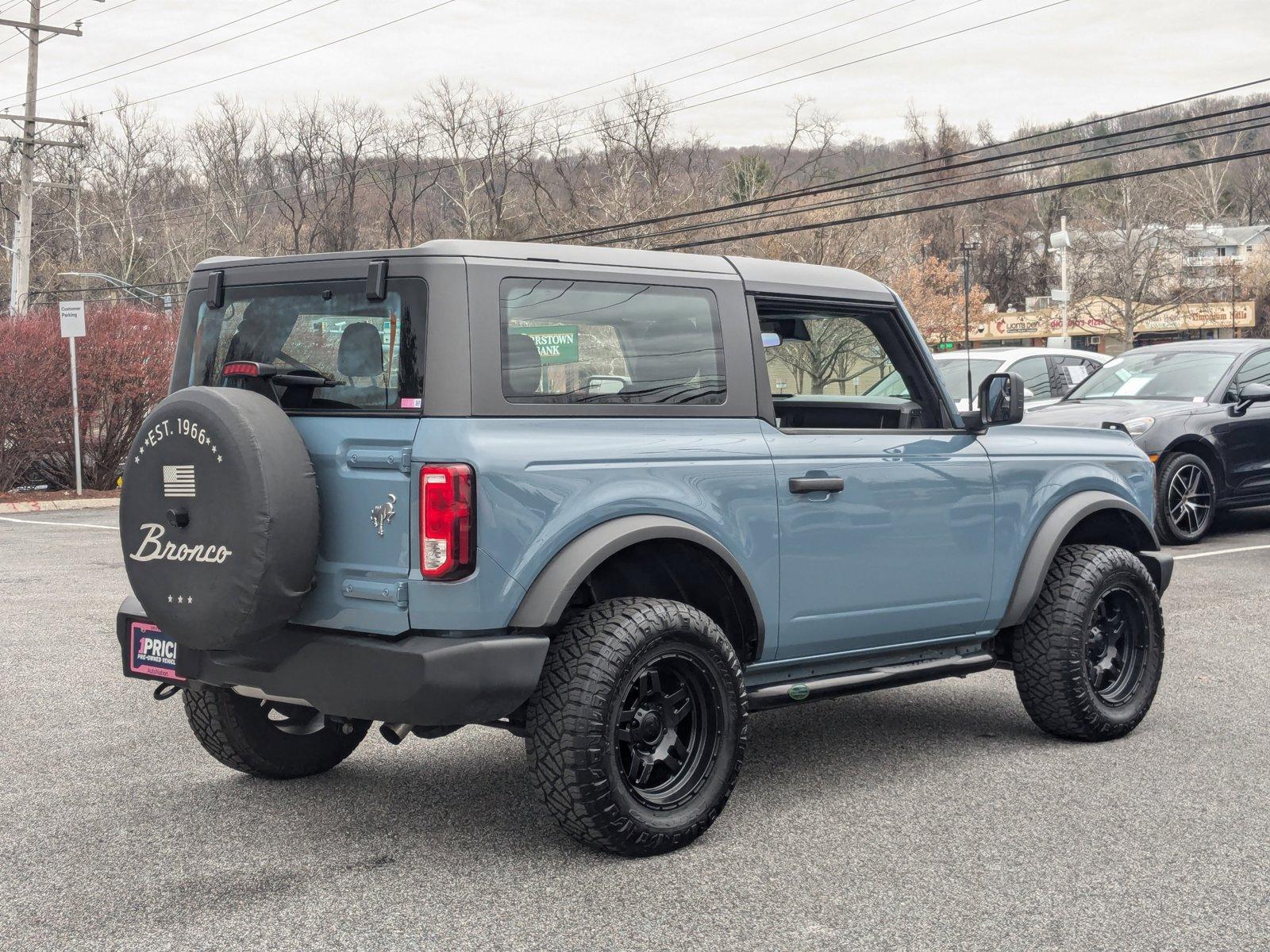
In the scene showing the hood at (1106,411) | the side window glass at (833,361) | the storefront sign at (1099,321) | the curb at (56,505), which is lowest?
the curb at (56,505)

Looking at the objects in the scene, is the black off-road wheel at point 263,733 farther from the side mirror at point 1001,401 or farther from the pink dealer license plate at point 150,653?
the side mirror at point 1001,401

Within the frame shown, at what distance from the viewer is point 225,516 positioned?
13.7 ft

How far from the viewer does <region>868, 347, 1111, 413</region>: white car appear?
48.3 ft

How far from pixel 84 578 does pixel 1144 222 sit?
65.5m

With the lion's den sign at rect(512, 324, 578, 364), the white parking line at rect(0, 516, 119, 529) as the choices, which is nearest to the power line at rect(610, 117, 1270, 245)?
the white parking line at rect(0, 516, 119, 529)

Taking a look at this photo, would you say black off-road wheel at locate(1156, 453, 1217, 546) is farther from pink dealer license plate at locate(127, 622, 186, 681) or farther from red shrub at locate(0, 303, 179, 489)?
red shrub at locate(0, 303, 179, 489)

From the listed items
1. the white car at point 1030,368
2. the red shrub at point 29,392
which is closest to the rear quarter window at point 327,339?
the white car at point 1030,368

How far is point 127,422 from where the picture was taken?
919 inches

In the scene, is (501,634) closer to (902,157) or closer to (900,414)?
(900,414)

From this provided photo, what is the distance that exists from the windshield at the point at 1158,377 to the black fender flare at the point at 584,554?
10.0 metres

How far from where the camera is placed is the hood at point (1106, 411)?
502 inches

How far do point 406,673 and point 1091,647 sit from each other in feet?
10.9

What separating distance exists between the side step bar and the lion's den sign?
4.42 feet

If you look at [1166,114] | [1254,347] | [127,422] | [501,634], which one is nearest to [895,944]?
[501,634]
